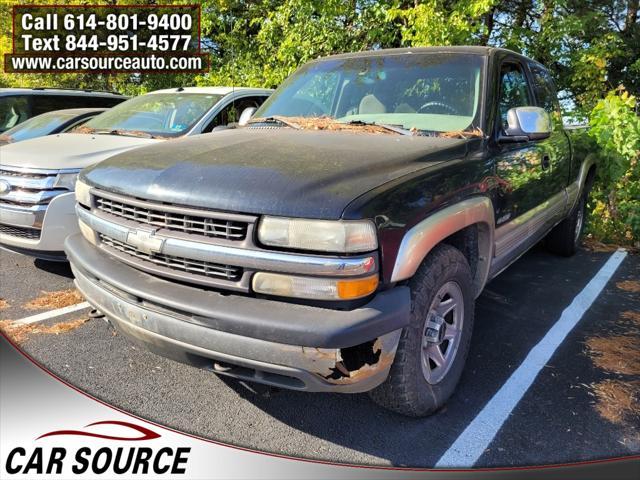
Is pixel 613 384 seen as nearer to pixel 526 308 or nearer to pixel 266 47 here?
pixel 526 308

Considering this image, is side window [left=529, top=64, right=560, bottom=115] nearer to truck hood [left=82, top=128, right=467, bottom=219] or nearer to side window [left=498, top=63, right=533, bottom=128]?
side window [left=498, top=63, right=533, bottom=128]

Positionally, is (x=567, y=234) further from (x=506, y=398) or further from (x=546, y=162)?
(x=506, y=398)

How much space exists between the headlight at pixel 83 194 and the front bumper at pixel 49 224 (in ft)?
4.31

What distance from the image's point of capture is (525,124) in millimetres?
2998

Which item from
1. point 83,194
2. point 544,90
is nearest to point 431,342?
point 83,194

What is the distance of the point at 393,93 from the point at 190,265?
1.89 metres

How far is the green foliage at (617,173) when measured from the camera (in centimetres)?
594

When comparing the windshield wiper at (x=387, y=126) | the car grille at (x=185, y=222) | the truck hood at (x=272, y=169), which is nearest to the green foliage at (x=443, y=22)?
the windshield wiper at (x=387, y=126)

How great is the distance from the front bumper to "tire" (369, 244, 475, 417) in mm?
→ 2951

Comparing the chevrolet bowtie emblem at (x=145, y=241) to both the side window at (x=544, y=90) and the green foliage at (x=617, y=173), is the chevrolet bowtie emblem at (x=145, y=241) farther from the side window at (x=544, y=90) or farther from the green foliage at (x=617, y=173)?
the green foliage at (x=617, y=173)

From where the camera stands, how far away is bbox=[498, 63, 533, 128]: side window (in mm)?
3308

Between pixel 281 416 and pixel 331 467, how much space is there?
1.42 ft

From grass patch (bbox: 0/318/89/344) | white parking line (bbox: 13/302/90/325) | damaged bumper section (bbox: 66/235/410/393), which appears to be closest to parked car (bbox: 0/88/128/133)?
white parking line (bbox: 13/302/90/325)

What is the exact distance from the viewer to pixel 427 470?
7.65 ft
